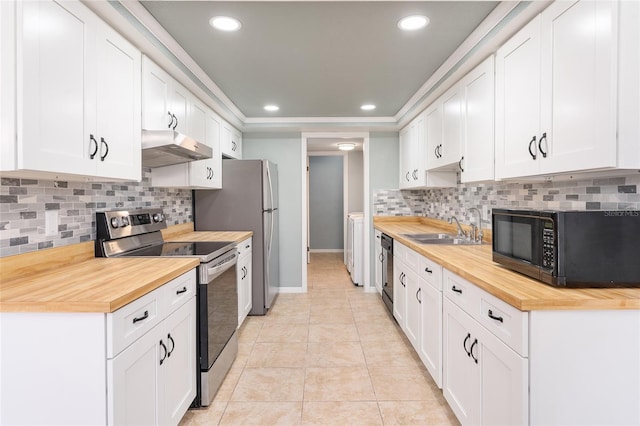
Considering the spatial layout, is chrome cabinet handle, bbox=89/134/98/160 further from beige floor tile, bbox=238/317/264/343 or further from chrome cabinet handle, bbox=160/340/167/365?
beige floor tile, bbox=238/317/264/343

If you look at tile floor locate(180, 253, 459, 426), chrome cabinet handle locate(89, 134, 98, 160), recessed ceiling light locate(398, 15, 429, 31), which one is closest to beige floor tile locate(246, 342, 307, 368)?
tile floor locate(180, 253, 459, 426)

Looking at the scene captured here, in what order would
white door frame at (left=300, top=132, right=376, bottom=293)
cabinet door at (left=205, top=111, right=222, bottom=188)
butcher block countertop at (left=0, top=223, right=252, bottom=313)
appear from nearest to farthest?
butcher block countertop at (left=0, top=223, right=252, bottom=313)
cabinet door at (left=205, top=111, right=222, bottom=188)
white door frame at (left=300, top=132, right=376, bottom=293)

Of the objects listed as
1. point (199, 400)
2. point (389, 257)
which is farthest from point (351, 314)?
point (199, 400)

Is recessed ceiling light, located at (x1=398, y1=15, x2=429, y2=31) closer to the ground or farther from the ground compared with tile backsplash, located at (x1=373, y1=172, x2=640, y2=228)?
farther from the ground

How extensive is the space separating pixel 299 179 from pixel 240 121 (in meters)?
1.02

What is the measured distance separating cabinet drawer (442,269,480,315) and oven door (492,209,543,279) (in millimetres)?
211

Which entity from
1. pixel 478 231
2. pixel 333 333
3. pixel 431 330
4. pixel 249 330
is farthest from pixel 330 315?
pixel 478 231

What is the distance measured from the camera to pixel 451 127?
2.79 m

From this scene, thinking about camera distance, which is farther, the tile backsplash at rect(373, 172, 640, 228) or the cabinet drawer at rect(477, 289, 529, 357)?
the tile backsplash at rect(373, 172, 640, 228)

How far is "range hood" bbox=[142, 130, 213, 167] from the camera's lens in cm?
209

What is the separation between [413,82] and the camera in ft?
9.92

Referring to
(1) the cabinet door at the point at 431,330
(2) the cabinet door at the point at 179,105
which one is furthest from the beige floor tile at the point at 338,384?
(2) the cabinet door at the point at 179,105

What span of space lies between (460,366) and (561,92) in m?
1.36

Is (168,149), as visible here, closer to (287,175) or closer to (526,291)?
(526,291)
